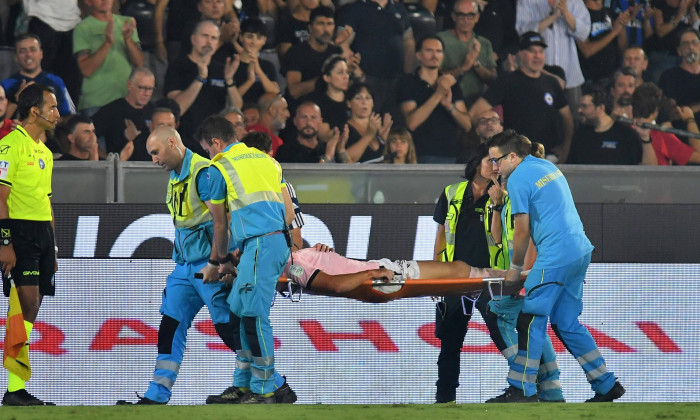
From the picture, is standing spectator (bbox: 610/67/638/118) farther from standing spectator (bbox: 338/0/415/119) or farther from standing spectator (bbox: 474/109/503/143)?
standing spectator (bbox: 338/0/415/119)

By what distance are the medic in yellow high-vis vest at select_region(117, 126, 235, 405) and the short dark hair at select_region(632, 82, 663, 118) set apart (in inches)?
234

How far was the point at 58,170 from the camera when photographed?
8.25 meters

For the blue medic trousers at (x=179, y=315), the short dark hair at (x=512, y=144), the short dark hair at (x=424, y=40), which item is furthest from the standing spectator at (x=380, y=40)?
the blue medic trousers at (x=179, y=315)

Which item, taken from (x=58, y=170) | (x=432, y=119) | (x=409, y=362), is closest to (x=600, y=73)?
(x=432, y=119)

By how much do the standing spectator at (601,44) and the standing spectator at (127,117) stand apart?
4.78 meters

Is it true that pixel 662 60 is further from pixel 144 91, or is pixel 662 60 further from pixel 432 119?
pixel 144 91

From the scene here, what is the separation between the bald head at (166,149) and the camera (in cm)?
665

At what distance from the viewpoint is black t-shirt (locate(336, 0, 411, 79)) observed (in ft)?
35.1

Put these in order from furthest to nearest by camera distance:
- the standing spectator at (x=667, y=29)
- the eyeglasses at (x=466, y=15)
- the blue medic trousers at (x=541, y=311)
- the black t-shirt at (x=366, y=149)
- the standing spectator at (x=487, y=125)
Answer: the standing spectator at (x=667, y=29) → the eyeglasses at (x=466, y=15) → the standing spectator at (x=487, y=125) → the black t-shirt at (x=366, y=149) → the blue medic trousers at (x=541, y=311)

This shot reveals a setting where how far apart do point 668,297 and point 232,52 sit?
481cm

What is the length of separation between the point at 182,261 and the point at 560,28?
613 centimetres

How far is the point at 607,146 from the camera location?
10734 millimetres

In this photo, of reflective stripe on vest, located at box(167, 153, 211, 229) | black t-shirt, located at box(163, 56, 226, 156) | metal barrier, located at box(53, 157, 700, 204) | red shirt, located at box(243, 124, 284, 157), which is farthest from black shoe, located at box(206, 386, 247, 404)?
black t-shirt, located at box(163, 56, 226, 156)

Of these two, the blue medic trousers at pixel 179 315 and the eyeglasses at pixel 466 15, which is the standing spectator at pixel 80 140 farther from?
the eyeglasses at pixel 466 15
